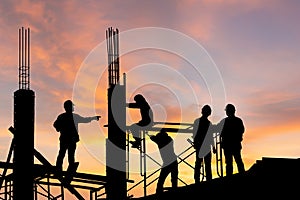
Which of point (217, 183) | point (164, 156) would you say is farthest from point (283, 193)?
point (164, 156)

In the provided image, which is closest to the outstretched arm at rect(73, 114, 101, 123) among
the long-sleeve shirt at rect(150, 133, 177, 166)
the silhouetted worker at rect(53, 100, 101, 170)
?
the silhouetted worker at rect(53, 100, 101, 170)

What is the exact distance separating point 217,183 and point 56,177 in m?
5.59

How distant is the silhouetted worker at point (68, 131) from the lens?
15.9m

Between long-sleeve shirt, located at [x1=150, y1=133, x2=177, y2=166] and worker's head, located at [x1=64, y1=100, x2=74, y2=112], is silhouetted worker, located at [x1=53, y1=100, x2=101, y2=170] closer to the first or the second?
worker's head, located at [x1=64, y1=100, x2=74, y2=112]

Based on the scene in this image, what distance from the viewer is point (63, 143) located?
16.0 metres

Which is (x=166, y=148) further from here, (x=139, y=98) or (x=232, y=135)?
(x=232, y=135)

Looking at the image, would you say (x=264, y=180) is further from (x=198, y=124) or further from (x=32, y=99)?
(x=32, y=99)

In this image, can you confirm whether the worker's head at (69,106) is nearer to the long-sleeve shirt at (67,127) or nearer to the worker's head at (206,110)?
the long-sleeve shirt at (67,127)

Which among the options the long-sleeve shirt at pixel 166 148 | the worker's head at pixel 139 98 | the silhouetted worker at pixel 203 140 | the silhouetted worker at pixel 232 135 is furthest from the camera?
the silhouetted worker at pixel 203 140

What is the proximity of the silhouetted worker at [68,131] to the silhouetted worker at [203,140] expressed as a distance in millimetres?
3056

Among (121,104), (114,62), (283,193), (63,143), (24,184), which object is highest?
(114,62)

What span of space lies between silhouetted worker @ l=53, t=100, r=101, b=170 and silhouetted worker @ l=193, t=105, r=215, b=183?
10.0ft

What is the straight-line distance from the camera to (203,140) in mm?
15930

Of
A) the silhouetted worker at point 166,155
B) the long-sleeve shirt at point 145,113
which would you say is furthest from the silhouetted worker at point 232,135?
the long-sleeve shirt at point 145,113
